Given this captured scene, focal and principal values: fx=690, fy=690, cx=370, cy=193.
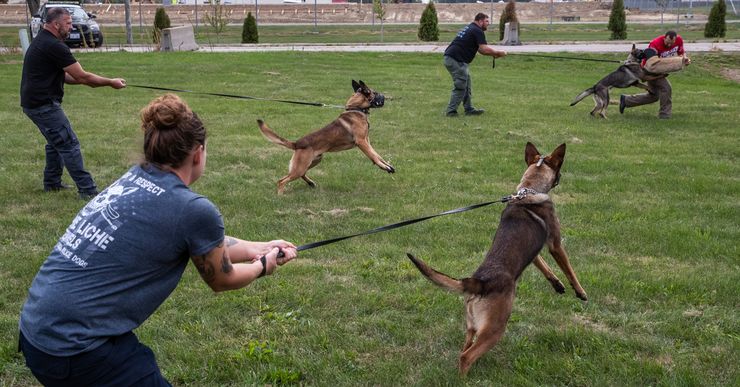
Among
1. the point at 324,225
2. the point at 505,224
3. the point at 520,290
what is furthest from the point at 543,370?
the point at 324,225

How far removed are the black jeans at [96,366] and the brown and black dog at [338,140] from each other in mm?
6209

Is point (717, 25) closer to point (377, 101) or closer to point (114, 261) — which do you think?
point (377, 101)

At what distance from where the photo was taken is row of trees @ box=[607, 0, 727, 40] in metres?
34.0

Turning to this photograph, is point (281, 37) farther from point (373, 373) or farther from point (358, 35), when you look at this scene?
point (373, 373)

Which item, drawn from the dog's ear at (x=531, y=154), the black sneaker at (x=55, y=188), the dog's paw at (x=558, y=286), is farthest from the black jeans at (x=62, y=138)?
the dog's paw at (x=558, y=286)

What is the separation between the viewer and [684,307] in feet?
17.5

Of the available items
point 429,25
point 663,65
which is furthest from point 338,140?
point 429,25

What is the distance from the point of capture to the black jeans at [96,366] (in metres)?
2.58

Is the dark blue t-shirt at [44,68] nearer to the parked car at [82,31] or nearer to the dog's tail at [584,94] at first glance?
the dog's tail at [584,94]

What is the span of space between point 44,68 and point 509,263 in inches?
247

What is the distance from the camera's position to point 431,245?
270 inches

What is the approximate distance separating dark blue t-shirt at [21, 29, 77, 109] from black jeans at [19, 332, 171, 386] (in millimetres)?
6060

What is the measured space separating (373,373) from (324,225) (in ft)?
11.1

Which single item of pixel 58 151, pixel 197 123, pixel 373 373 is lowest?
pixel 373 373
